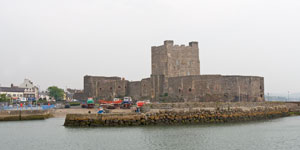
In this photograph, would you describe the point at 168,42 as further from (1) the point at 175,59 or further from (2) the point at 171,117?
(2) the point at 171,117

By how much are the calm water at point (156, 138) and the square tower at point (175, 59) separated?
2504 centimetres

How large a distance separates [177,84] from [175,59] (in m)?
6.58

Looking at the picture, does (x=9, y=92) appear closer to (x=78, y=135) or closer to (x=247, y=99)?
(x=247, y=99)

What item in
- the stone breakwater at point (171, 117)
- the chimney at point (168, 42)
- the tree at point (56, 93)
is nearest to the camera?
the stone breakwater at point (171, 117)

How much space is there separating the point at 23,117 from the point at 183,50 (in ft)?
82.3

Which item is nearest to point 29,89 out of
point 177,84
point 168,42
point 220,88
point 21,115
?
point 168,42

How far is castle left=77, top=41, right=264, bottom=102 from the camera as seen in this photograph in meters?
44.7

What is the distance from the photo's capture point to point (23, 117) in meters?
36.1

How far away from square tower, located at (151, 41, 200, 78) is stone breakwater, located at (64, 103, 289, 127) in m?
20.3

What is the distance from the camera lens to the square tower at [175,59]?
52.7 m

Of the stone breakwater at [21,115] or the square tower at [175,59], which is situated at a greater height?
the square tower at [175,59]

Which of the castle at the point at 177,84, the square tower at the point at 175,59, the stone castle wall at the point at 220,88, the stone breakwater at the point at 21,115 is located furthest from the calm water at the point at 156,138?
the square tower at the point at 175,59

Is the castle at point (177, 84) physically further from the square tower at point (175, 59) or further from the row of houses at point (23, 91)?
the row of houses at point (23, 91)

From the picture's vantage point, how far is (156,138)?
22.5 metres
